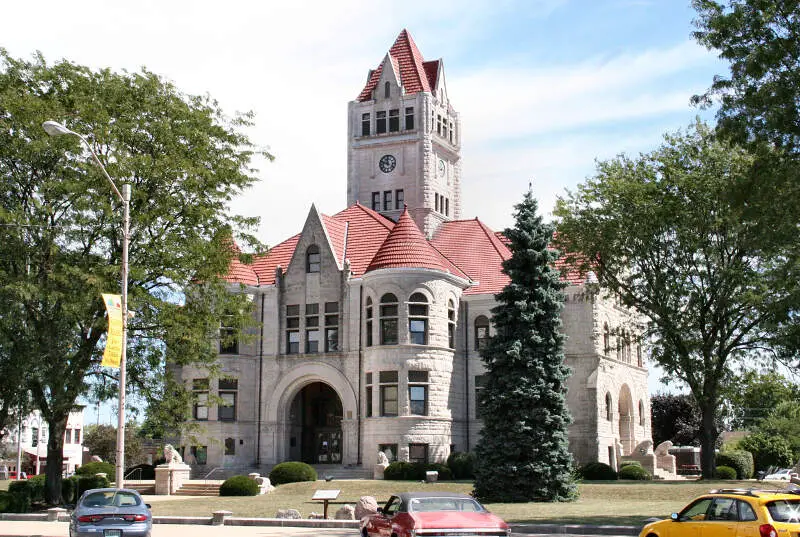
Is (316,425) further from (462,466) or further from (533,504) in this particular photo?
(533,504)

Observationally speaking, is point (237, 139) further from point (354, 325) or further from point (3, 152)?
point (354, 325)

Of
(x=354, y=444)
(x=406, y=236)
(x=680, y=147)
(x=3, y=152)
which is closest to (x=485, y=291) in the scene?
(x=406, y=236)

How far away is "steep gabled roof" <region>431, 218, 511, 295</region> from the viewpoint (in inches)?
2159

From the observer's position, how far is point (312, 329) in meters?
53.8

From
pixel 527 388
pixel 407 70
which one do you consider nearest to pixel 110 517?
pixel 527 388

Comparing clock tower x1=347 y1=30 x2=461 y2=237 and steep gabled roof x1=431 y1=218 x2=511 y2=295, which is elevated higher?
clock tower x1=347 y1=30 x2=461 y2=237

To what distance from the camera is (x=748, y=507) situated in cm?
1612

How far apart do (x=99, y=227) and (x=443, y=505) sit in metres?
21.4

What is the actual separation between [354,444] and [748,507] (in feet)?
120

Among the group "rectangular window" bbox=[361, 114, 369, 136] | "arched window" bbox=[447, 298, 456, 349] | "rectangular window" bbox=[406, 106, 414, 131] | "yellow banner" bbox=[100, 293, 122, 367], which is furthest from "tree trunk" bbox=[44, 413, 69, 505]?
"rectangular window" bbox=[406, 106, 414, 131]

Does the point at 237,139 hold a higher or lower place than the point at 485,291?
higher

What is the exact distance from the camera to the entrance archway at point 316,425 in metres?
54.8

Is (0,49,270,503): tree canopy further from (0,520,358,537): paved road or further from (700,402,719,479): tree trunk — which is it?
(700,402,719,479): tree trunk

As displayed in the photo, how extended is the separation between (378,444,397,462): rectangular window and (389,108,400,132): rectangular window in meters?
24.9
